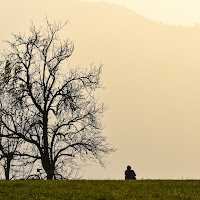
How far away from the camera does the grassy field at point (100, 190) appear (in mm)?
16297

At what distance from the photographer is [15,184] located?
1909 cm

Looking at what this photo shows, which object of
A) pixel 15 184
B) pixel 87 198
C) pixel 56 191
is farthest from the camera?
pixel 15 184

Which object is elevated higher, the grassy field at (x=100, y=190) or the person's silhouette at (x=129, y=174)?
the person's silhouette at (x=129, y=174)

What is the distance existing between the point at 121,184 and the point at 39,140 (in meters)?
14.1

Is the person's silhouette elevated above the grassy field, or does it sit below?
above

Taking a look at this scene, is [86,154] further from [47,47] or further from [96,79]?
[47,47]

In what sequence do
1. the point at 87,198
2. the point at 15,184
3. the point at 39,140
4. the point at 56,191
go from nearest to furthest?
the point at 87,198
the point at 56,191
the point at 15,184
the point at 39,140

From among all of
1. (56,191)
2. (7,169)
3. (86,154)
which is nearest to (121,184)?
(56,191)

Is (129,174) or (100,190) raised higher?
(129,174)

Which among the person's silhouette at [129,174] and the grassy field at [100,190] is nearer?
the grassy field at [100,190]

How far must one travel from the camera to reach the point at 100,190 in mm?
17672

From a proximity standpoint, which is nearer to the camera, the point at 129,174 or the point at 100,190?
the point at 100,190

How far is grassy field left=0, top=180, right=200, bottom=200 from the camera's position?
16.3 m

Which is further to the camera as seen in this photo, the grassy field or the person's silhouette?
the person's silhouette
